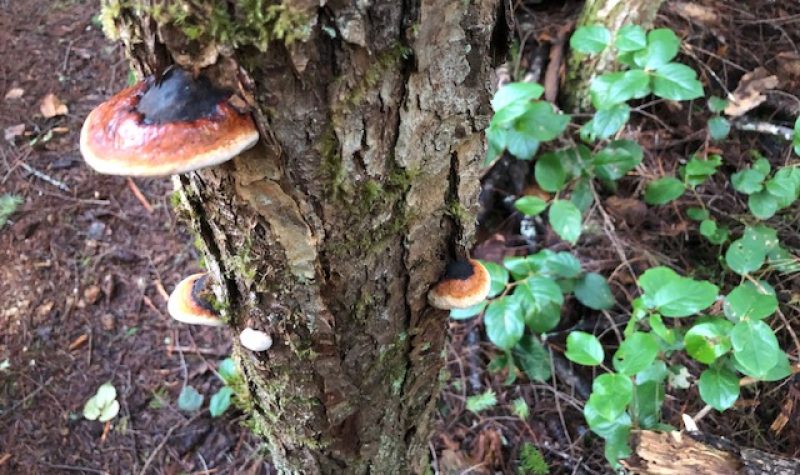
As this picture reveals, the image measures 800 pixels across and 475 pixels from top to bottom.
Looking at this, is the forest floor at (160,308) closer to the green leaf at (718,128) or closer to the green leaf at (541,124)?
the green leaf at (718,128)

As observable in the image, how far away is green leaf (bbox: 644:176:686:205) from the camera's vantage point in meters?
3.05

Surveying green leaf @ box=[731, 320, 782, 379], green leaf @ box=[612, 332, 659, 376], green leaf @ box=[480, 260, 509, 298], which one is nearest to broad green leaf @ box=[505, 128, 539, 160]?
green leaf @ box=[480, 260, 509, 298]

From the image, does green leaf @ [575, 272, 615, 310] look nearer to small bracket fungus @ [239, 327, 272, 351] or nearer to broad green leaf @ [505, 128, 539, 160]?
broad green leaf @ [505, 128, 539, 160]

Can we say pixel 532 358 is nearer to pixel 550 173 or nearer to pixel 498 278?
pixel 498 278

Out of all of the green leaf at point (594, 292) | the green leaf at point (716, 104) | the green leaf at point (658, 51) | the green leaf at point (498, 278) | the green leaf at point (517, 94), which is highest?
the green leaf at point (658, 51)

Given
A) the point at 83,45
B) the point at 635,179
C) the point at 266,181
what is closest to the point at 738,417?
the point at 635,179

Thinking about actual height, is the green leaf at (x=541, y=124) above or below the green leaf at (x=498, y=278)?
above

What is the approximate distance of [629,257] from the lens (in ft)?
10.9

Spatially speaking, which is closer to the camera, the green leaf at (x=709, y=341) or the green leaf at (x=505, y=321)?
the green leaf at (x=709, y=341)

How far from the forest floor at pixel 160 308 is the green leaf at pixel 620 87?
0.98 m

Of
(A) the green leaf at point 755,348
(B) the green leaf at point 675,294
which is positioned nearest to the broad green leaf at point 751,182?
(B) the green leaf at point 675,294

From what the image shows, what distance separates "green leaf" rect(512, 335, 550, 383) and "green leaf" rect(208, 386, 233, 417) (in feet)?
5.03

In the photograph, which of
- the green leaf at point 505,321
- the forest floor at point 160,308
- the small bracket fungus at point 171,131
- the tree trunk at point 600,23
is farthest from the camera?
the tree trunk at point 600,23

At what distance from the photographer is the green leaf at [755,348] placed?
6.67 feet
